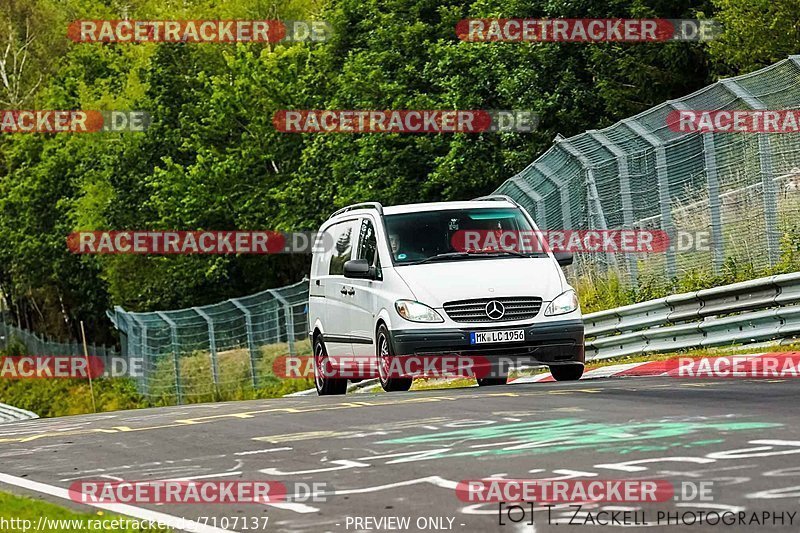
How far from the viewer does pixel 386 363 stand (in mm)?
17031

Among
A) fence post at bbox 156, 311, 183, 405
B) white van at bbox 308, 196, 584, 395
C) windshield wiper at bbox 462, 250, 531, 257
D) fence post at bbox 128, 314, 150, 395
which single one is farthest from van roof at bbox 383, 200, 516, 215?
fence post at bbox 128, 314, 150, 395

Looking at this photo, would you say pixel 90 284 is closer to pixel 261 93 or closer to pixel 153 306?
pixel 153 306

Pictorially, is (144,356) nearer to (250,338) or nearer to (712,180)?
Result: (250,338)

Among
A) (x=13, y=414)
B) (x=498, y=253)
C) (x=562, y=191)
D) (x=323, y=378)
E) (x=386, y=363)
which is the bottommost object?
(x=13, y=414)

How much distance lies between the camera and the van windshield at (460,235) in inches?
682

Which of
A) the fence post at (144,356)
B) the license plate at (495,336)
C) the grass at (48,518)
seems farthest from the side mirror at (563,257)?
the fence post at (144,356)

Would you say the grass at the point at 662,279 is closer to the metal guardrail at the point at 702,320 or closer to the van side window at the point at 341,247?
the metal guardrail at the point at 702,320

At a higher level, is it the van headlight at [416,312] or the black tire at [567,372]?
the van headlight at [416,312]

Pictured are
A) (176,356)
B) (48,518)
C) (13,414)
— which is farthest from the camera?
(13,414)

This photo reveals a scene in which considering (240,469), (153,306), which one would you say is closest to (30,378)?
(153,306)

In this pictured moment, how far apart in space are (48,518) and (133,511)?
0.43m

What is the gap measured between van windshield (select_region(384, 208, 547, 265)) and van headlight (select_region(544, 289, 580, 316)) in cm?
75

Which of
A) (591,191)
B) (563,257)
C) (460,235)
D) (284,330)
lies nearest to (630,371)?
(563,257)

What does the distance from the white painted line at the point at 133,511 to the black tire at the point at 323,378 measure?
9.20 m
